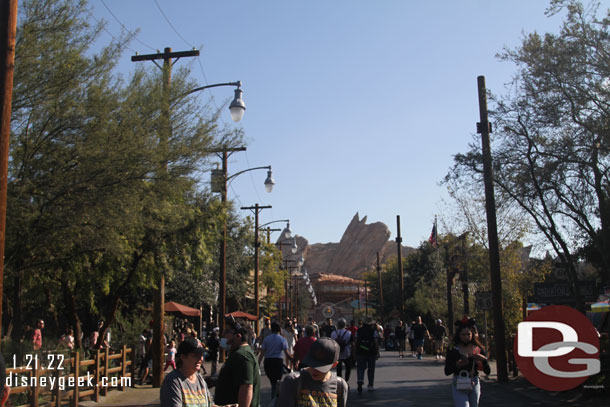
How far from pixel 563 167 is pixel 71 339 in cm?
1481

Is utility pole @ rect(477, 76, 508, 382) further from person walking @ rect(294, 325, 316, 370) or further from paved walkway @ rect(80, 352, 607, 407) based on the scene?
person walking @ rect(294, 325, 316, 370)

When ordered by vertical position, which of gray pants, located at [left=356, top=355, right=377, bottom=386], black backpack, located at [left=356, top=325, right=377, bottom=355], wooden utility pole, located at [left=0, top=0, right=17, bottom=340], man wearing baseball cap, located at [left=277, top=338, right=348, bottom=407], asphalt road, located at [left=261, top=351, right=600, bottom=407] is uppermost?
wooden utility pole, located at [left=0, top=0, right=17, bottom=340]

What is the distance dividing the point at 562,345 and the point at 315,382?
37.2ft

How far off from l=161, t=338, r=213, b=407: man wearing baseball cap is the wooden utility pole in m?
4.53

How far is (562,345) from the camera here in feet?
47.7

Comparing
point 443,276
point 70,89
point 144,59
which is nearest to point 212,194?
point 144,59

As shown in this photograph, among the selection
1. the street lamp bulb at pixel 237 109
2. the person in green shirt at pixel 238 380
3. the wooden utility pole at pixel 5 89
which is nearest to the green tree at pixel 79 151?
the street lamp bulb at pixel 237 109

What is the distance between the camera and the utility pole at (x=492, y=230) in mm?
18781

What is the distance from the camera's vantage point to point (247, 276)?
2068 inches

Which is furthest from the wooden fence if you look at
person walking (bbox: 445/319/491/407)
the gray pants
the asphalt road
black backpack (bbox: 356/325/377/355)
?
person walking (bbox: 445/319/491/407)

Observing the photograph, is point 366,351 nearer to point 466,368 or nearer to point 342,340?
point 342,340

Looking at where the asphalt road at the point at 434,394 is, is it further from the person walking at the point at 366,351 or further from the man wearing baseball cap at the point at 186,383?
the man wearing baseball cap at the point at 186,383

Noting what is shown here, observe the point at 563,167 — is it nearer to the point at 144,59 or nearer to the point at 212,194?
the point at 212,194

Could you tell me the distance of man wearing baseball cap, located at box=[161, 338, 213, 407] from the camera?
5.10 meters
